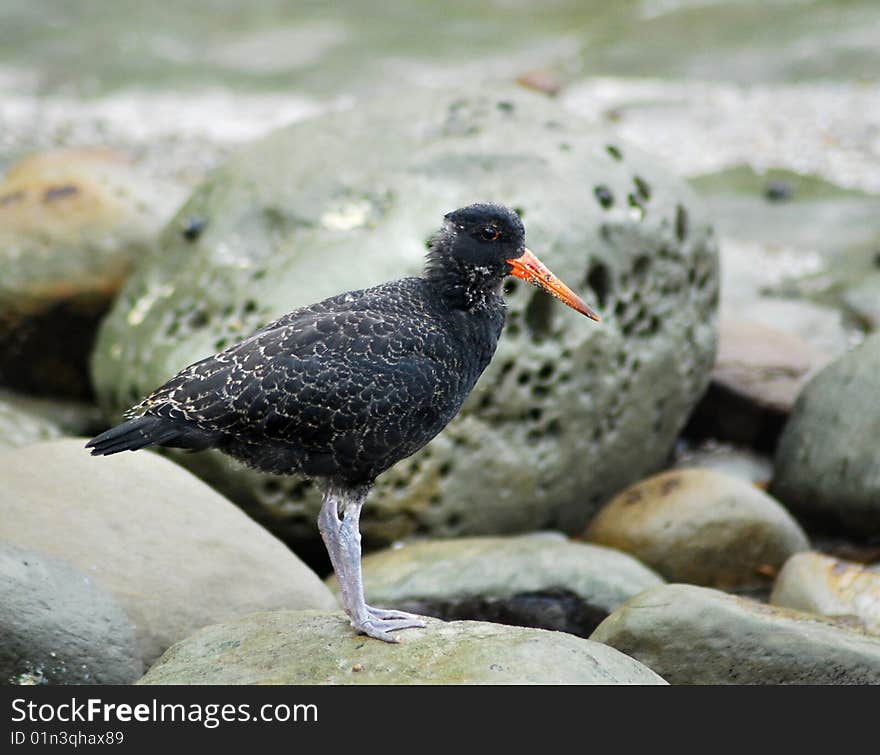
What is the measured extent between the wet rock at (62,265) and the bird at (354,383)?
4488mm

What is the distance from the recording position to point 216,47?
21203 millimetres

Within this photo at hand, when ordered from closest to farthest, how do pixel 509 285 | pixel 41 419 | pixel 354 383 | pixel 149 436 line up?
pixel 149 436 → pixel 354 383 → pixel 509 285 → pixel 41 419

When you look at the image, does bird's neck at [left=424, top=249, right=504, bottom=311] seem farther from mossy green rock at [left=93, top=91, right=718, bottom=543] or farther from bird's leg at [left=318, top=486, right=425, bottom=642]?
mossy green rock at [left=93, top=91, right=718, bottom=543]

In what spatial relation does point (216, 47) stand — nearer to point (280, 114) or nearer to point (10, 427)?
point (280, 114)

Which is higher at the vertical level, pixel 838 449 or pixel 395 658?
pixel 395 658

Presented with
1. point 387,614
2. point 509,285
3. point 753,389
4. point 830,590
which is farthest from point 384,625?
point 753,389

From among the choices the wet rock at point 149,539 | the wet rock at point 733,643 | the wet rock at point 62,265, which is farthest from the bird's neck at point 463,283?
the wet rock at point 62,265

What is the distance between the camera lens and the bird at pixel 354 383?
5.43 m

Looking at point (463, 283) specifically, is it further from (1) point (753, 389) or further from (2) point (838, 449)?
(1) point (753, 389)

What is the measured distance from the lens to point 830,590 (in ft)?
23.9

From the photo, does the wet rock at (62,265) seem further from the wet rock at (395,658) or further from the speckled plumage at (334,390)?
the wet rock at (395,658)

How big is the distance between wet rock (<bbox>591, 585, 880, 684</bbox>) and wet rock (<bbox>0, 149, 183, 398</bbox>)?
219 inches

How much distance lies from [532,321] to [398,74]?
12387 mm

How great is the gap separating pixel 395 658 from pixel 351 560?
66cm
